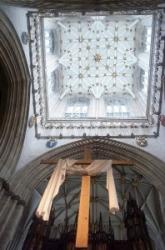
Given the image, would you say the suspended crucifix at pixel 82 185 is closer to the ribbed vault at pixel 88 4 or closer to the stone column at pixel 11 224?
the stone column at pixel 11 224

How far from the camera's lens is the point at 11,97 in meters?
12.8

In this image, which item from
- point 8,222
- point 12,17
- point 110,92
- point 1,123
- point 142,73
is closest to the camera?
point 8,222

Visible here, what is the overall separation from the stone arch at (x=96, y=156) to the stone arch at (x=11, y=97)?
21.6 inches

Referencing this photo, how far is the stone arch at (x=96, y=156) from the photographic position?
1136 centimetres

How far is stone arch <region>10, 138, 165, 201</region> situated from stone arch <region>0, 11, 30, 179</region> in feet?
1.80

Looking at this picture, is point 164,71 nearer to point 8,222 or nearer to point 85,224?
point 8,222

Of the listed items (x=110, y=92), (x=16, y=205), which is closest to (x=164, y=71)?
(x=110, y=92)

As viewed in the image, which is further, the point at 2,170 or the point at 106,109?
the point at 106,109

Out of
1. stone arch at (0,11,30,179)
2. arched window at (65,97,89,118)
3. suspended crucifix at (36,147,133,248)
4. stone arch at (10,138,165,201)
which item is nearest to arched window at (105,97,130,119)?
arched window at (65,97,89,118)

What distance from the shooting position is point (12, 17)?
36.9ft

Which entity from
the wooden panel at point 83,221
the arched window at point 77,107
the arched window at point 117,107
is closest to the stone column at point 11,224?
the wooden panel at point 83,221

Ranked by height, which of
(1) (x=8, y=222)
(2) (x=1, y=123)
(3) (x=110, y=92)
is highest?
(3) (x=110, y=92)

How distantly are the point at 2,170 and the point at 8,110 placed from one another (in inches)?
102

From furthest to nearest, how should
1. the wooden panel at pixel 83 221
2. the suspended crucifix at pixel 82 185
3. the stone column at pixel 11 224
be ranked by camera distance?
1. the stone column at pixel 11 224
2. the suspended crucifix at pixel 82 185
3. the wooden panel at pixel 83 221
